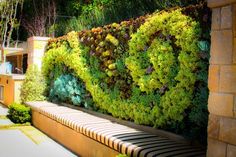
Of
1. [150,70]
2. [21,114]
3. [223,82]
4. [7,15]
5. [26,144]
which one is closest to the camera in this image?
[223,82]

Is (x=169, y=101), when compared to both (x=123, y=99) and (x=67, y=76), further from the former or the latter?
(x=67, y=76)

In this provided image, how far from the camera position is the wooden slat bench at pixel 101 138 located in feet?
14.3

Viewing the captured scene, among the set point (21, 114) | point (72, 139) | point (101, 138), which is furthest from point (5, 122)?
point (101, 138)

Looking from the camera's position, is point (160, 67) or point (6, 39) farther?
point (6, 39)

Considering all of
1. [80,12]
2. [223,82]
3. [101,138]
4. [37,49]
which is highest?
[80,12]

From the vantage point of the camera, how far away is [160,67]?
534 centimetres

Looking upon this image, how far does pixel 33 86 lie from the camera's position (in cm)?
1027

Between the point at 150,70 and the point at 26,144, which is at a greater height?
the point at 150,70

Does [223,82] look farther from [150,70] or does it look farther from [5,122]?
[5,122]

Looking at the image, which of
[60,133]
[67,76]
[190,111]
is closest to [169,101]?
[190,111]

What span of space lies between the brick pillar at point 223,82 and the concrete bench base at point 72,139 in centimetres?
190

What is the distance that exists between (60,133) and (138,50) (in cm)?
265

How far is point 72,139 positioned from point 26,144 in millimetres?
1103

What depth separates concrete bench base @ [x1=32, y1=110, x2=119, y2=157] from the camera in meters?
5.40
